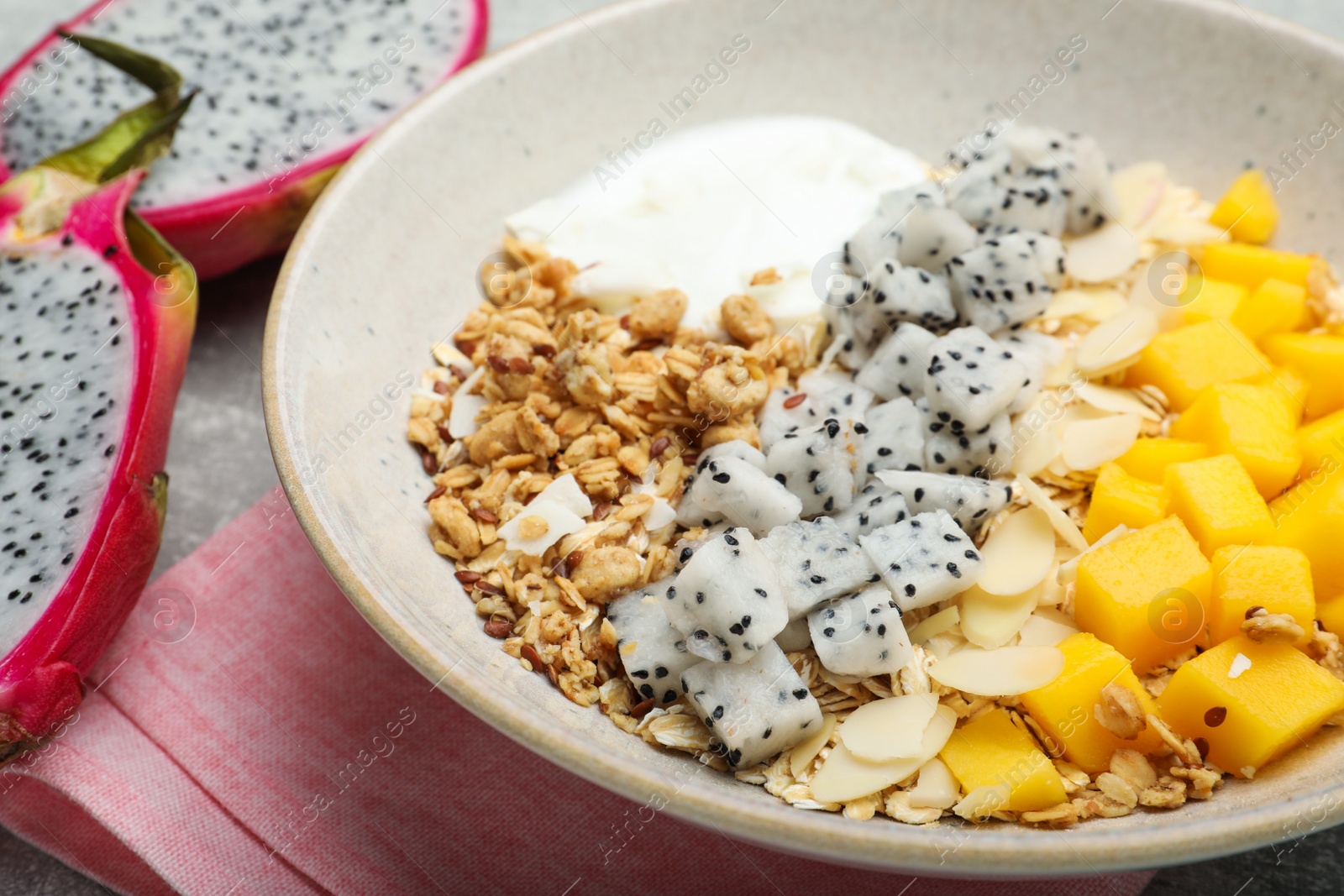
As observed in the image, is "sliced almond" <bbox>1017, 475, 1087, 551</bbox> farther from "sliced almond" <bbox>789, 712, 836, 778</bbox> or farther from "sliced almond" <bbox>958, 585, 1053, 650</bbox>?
"sliced almond" <bbox>789, 712, 836, 778</bbox>

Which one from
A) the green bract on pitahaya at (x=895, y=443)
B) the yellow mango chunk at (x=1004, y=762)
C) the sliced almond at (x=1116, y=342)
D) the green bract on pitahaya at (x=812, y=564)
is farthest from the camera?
the sliced almond at (x=1116, y=342)

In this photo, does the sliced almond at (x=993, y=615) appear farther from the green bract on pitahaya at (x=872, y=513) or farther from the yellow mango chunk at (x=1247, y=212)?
the yellow mango chunk at (x=1247, y=212)

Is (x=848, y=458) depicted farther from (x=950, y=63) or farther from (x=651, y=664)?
(x=950, y=63)

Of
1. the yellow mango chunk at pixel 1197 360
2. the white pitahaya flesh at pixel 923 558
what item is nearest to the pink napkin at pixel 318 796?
the white pitahaya flesh at pixel 923 558

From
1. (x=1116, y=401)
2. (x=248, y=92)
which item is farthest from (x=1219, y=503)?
(x=248, y=92)

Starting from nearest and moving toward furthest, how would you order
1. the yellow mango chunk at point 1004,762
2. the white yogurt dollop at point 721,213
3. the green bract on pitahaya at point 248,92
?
the yellow mango chunk at point 1004,762, the white yogurt dollop at point 721,213, the green bract on pitahaya at point 248,92
